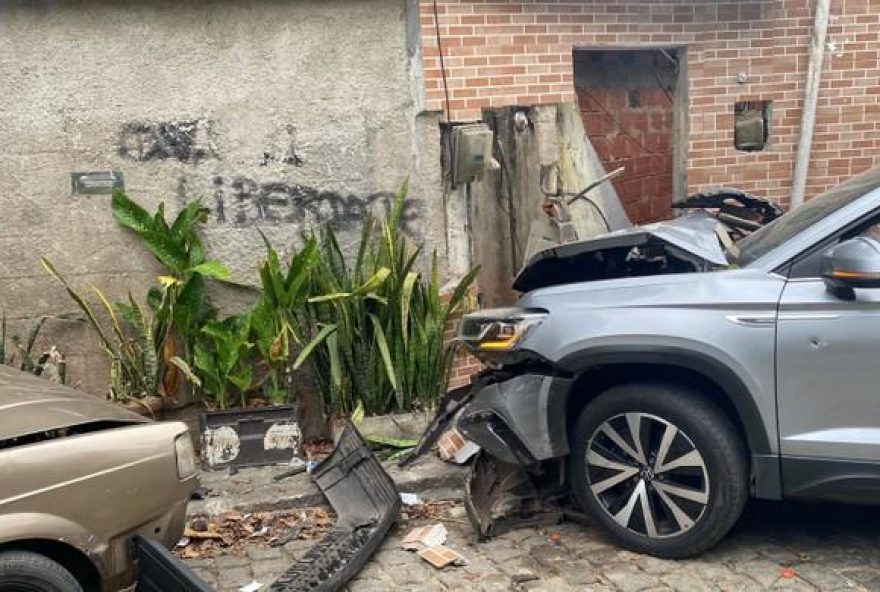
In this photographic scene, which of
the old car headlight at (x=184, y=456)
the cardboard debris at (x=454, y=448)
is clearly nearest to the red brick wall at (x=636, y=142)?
the cardboard debris at (x=454, y=448)

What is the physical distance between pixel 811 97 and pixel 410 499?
451 centimetres

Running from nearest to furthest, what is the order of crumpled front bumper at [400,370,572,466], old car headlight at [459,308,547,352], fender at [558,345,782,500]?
fender at [558,345,782,500], crumpled front bumper at [400,370,572,466], old car headlight at [459,308,547,352]

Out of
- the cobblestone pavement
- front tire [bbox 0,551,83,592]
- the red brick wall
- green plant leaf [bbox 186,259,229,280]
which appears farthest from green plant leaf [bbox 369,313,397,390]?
front tire [bbox 0,551,83,592]

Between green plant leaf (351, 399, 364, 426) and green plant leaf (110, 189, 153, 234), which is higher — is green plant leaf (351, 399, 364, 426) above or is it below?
below

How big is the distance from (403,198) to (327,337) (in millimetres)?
1047

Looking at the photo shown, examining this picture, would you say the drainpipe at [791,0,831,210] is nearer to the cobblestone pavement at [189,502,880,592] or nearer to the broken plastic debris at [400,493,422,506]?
the cobblestone pavement at [189,502,880,592]

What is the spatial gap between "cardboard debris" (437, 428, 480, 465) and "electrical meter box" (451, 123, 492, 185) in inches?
67.8

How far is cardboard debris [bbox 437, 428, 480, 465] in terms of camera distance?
574 centimetres

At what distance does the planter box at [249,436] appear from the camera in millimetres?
5922

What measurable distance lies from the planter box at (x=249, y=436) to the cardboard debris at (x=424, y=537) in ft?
4.36

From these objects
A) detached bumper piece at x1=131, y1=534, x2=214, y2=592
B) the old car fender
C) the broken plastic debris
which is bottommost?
the broken plastic debris

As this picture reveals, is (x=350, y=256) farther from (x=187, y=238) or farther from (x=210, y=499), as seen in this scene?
(x=210, y=499)

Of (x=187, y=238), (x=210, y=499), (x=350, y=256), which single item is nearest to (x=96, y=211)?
(x=187, y=238)

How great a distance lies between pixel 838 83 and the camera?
7.51 meters
